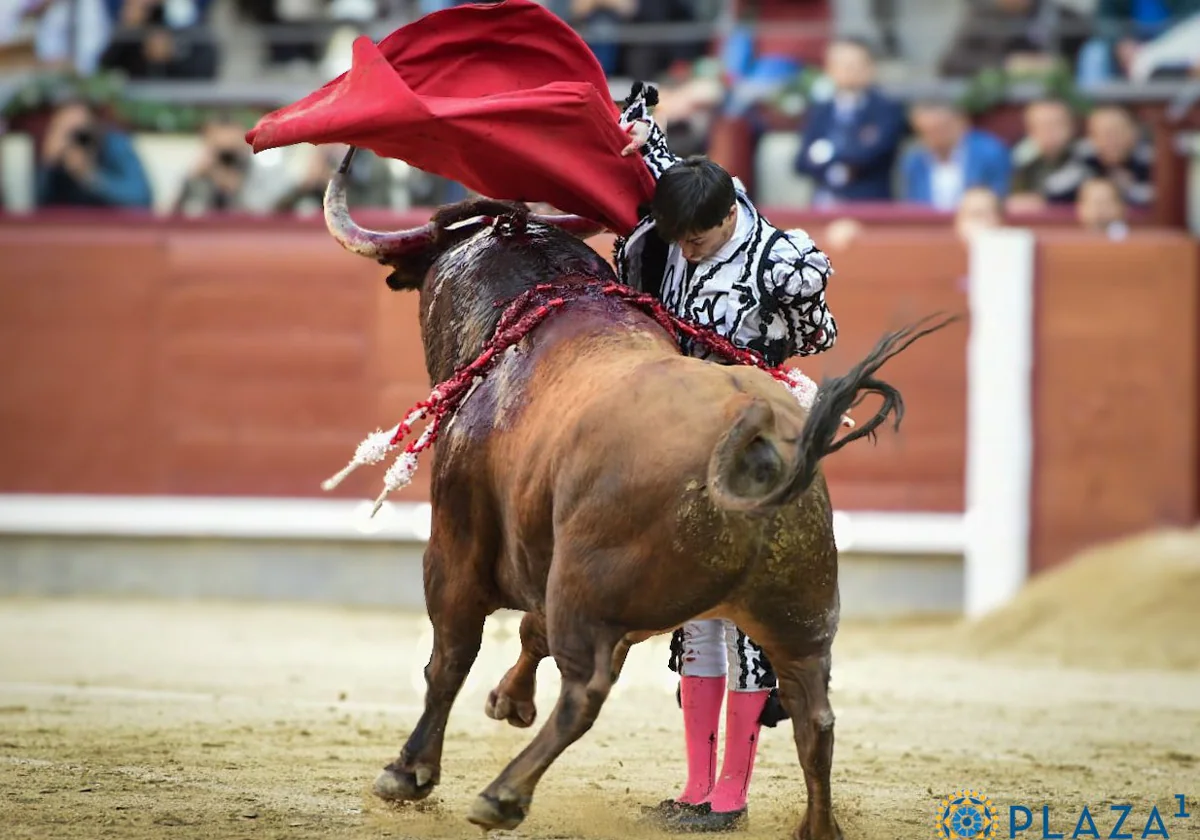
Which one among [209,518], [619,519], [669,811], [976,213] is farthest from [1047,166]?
[619,519]

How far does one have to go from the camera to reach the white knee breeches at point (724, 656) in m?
3.72

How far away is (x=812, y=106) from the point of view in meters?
8.30

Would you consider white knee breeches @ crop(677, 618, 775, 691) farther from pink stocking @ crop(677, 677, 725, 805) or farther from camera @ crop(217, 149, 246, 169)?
camera @ crop(217, 149, 246, 169)

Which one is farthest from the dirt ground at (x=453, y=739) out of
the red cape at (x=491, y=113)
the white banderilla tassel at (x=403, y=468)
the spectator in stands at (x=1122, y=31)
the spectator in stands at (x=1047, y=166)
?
the spectator in stands at (x=1122, y=31)

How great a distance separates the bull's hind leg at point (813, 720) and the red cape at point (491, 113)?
1035mm

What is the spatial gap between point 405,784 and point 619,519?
2.81ft

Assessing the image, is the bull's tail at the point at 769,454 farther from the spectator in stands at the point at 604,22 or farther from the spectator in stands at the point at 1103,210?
the spectator in stands at the point at 604,22

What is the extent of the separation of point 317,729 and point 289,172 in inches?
185

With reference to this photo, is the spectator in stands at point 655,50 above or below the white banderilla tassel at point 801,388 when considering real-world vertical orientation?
above

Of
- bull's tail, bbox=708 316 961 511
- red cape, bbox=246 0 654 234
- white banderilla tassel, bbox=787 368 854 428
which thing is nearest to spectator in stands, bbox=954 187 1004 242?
red cape, bbox=246 0 654 234

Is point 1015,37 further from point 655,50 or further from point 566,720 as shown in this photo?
point 566,720

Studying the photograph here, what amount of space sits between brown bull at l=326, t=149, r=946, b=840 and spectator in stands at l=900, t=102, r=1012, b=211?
486cm

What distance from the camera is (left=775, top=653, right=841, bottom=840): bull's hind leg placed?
3.27 metres

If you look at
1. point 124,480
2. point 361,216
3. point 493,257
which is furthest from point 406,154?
point 124,480
